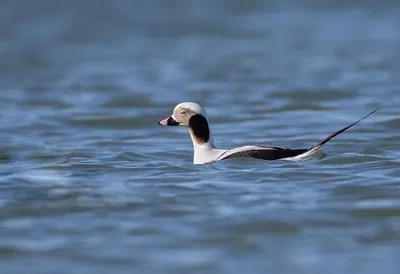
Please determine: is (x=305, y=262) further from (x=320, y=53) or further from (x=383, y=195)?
(x=320, y=53)

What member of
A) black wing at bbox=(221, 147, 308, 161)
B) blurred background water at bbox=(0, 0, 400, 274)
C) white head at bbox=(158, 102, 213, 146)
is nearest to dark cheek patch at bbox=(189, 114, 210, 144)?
white head at bbox=(158, 102, 213, 146)

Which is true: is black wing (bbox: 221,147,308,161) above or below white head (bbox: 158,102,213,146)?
below

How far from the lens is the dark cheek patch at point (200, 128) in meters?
12.0

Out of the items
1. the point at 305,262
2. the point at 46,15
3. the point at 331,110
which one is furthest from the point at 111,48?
the point at 305,262

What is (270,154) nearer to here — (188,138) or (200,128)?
(200,128)

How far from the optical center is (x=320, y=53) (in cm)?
2361

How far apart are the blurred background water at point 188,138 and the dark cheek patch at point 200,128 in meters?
0.34

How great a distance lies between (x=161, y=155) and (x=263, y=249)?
470cm

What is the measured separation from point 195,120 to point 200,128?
0.09 m

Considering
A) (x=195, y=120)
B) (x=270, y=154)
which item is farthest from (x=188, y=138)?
(x=270, y=154)

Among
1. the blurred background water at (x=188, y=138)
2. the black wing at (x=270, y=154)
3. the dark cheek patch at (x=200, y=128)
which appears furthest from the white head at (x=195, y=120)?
the black wing at (x=270, y=154)

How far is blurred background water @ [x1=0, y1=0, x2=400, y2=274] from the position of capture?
334 inches

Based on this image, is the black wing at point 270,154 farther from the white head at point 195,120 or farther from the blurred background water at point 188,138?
the white head at point 195,120

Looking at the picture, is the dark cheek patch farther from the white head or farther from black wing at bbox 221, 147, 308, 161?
black wing at bbox 221, 147, 308, 161
